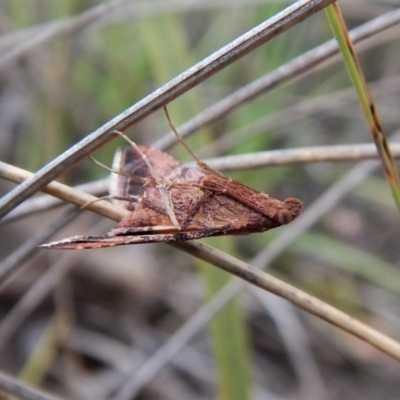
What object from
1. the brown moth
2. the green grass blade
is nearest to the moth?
the brown moth

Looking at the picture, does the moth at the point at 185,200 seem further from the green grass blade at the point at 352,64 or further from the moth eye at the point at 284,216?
the green grass blade at the point at 352,64

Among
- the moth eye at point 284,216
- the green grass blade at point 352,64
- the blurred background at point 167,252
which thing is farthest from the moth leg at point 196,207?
the blurred background at point 167,252

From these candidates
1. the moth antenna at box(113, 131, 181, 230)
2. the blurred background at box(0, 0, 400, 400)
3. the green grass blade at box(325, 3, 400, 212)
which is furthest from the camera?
the blurred background at box(0, 0, 400, 400)

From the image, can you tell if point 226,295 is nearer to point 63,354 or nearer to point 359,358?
point 63,354

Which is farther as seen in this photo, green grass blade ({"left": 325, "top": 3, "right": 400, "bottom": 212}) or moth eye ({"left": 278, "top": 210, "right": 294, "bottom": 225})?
moth eye ({"left": 278, "top": 210, "right": 294, "bottom": 225})

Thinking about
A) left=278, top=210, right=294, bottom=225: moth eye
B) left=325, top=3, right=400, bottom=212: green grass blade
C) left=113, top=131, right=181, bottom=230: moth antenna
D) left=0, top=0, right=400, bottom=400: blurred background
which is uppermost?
left=0, top=0, right=400, bottom=400: blurred background

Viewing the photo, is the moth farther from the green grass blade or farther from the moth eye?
the green grass blade

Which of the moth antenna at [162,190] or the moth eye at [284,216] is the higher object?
the moth eye at [284,216]

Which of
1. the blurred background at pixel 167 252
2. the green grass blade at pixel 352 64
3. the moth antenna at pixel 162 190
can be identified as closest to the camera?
the green grass blade at pixel 352 64
